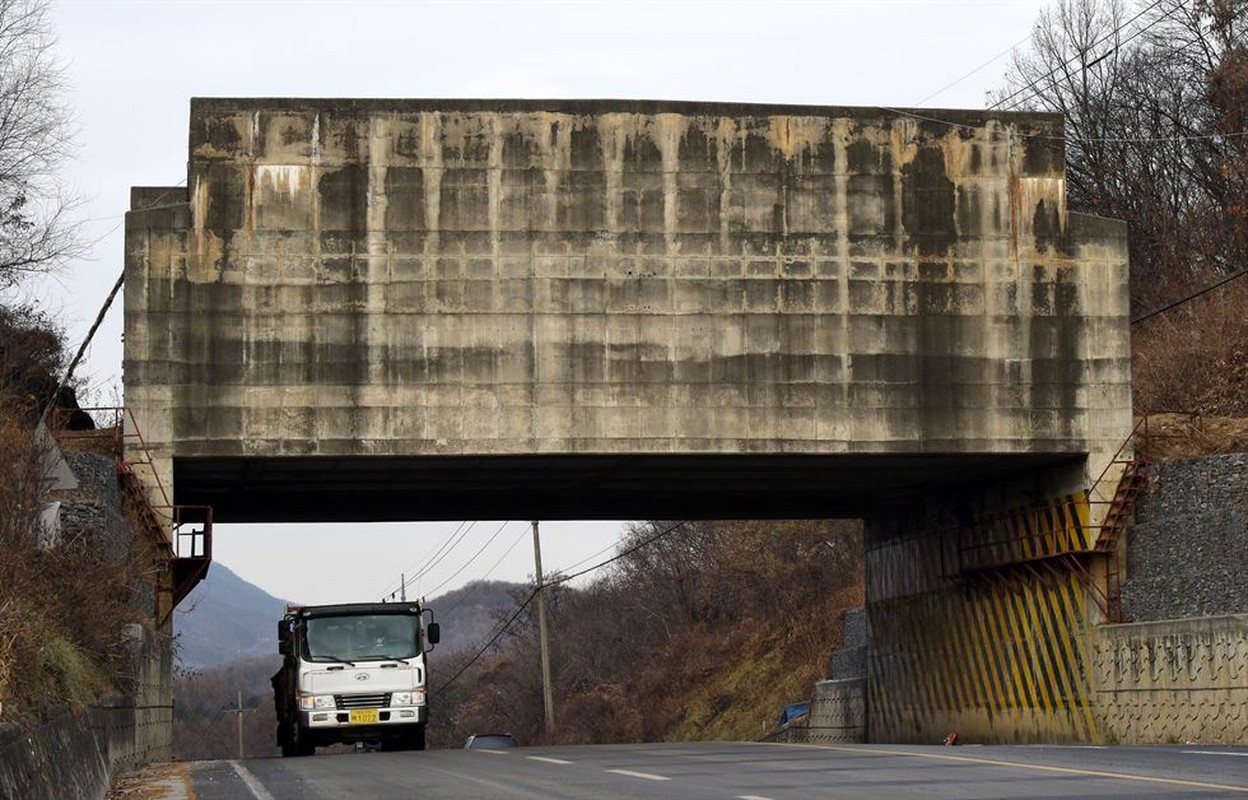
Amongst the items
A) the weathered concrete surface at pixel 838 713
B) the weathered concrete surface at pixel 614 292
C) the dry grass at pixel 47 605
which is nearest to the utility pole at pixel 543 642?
the weathered concrete surface at pixel 838 713

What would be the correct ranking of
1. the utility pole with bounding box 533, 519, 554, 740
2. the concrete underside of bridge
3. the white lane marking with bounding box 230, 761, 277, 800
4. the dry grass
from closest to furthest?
the dry grass
the white lane marking with bounding box 230, 761, 277, 800
the concrete underside of bridge
the utility pole with bounding box 533, 519, 554, 740

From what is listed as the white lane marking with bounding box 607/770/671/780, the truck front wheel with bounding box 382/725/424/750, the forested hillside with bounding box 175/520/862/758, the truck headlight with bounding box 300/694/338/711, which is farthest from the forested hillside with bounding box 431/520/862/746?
the white lane marking with bounding box 607/770/671/780

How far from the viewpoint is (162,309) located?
3328 cm

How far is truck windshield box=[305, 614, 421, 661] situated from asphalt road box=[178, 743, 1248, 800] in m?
6.07

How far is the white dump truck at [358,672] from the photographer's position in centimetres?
3256

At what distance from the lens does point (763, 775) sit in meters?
19.0

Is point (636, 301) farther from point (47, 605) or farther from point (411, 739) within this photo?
point (47, 605)

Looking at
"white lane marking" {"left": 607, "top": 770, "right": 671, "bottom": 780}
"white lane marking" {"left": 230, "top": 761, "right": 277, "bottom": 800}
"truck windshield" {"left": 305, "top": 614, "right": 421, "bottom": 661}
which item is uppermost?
"truck windshield" {"left": 305, "top": 614, "right": 421, "bottom": 661}

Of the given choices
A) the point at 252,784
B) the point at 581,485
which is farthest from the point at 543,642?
the point at 252,784

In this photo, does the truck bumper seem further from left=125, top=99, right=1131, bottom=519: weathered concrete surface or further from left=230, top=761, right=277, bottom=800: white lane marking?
left=230, top=761, right=277, bottom=800: white lane marking

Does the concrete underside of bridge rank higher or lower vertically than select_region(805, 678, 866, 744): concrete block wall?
higher

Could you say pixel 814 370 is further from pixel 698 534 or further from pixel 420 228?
pixel 698 534

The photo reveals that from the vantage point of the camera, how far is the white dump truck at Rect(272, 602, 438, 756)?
1282 inches

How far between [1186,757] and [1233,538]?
1351 cm
